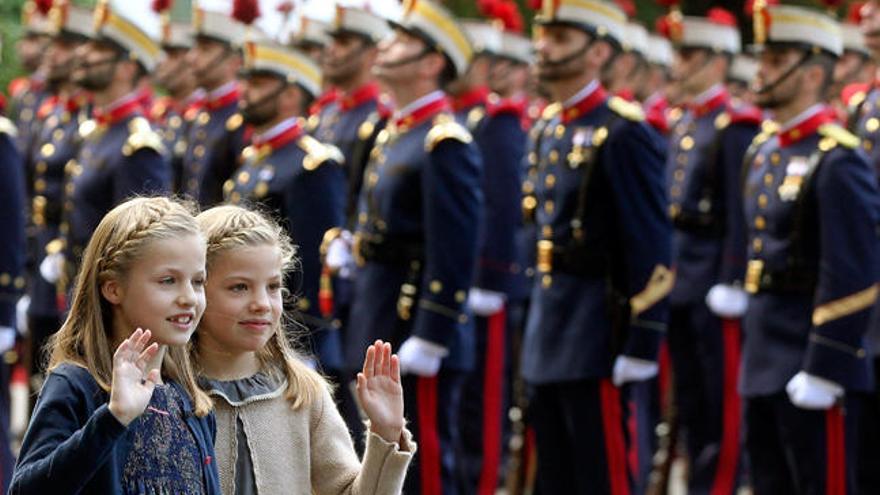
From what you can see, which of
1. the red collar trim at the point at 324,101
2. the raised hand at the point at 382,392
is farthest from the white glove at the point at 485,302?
the raised hand at the point at 382,392

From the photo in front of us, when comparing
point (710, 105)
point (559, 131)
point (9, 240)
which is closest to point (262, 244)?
point (559, 131)

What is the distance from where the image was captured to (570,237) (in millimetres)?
6770

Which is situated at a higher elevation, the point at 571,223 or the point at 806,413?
the point at 571,223

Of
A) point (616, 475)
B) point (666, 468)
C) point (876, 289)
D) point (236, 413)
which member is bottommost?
point (666, 468)

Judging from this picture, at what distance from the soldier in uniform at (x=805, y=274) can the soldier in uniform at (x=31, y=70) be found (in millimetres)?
6021

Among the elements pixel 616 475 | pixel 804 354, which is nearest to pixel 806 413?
pixel 804 354

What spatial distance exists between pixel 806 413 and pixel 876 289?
472 millimetres

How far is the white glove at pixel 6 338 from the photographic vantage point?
7617 millimetres

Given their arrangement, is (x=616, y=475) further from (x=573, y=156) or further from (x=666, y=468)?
(x=666, y=468)

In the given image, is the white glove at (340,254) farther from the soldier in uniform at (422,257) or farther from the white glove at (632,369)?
the white glove at (632,369)

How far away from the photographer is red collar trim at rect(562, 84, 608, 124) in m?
6.91

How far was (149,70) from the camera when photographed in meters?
10.2

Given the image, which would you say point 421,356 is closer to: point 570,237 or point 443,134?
point 570,237

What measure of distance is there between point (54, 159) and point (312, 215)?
309 centimetres
